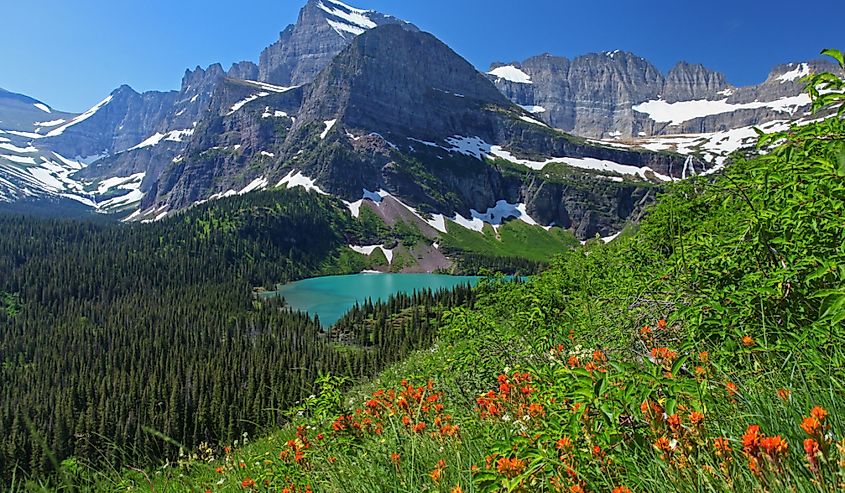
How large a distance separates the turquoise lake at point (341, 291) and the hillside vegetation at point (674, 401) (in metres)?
116

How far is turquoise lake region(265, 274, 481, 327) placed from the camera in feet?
457

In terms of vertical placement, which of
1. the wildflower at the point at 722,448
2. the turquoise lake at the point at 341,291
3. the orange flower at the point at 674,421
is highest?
the orange flower at the point at 674,421

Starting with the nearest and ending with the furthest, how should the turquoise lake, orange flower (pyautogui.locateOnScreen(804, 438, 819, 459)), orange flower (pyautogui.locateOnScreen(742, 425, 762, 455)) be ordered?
orange flower (pyautogui.locateOnScreen(804, 438, 819, 459)), orange flower (pyautogui.locateOnScreen(742, 425, 762, 455)), the turquoise lake

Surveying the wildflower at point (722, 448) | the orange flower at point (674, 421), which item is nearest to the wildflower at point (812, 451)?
the wildflower at point (722, 448)

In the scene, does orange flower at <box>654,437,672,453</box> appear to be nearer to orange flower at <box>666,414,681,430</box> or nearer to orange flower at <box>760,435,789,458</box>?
orange flower at <box>666,414,681,430</box>

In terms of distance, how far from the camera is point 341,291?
561 ft

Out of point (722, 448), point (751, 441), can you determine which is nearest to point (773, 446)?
point (751, 441)

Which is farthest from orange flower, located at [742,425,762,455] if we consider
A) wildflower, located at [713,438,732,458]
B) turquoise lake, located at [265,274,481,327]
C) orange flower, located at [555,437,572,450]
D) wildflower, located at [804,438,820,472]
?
turquoise lake, located at [265,274,481,327]

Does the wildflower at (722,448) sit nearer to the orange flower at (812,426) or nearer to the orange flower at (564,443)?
the orange flower at (812,426)

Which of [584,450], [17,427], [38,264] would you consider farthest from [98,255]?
[584,450]

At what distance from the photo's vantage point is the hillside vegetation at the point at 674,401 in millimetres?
2250

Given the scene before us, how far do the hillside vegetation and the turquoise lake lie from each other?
4556 inches

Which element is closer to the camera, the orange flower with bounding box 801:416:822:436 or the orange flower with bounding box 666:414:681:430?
the orange flower with bounding box 801:416:822:436

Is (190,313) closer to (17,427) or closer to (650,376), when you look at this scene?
(17,427)
